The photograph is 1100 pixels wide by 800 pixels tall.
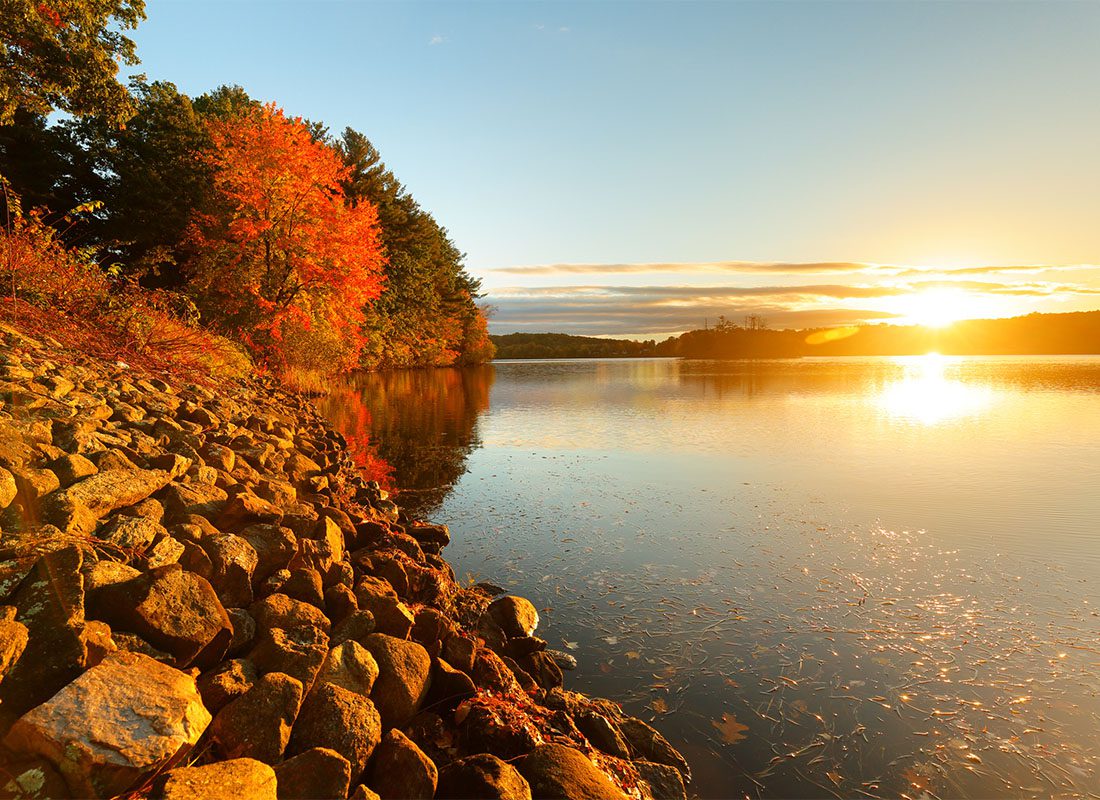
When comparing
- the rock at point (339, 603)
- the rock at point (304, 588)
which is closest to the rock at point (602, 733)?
the rock at point (339, 603)

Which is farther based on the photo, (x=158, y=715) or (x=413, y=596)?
(x=413, y=596)

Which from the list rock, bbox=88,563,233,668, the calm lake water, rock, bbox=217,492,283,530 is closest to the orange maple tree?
the calm lake water

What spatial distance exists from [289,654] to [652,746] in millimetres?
3080

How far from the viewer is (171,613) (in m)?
3.91

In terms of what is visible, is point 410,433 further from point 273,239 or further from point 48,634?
point 48,634

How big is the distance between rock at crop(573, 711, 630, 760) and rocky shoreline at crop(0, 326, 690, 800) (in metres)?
0.01

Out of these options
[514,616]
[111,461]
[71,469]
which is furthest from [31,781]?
[514,616]

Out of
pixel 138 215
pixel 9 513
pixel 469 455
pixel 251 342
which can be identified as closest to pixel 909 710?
pixel 9 513

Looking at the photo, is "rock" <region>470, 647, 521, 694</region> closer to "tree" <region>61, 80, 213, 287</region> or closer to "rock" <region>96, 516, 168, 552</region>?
"rock" <region>96, 516, 168, 552</region>

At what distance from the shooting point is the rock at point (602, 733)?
15.8ft

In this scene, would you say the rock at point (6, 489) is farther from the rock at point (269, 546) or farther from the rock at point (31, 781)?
the rock at point (31, 781)

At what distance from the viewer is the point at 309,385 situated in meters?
30.3

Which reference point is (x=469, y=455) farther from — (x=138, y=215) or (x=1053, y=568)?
(x=138, y=215)

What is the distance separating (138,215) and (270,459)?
98.3 ft
